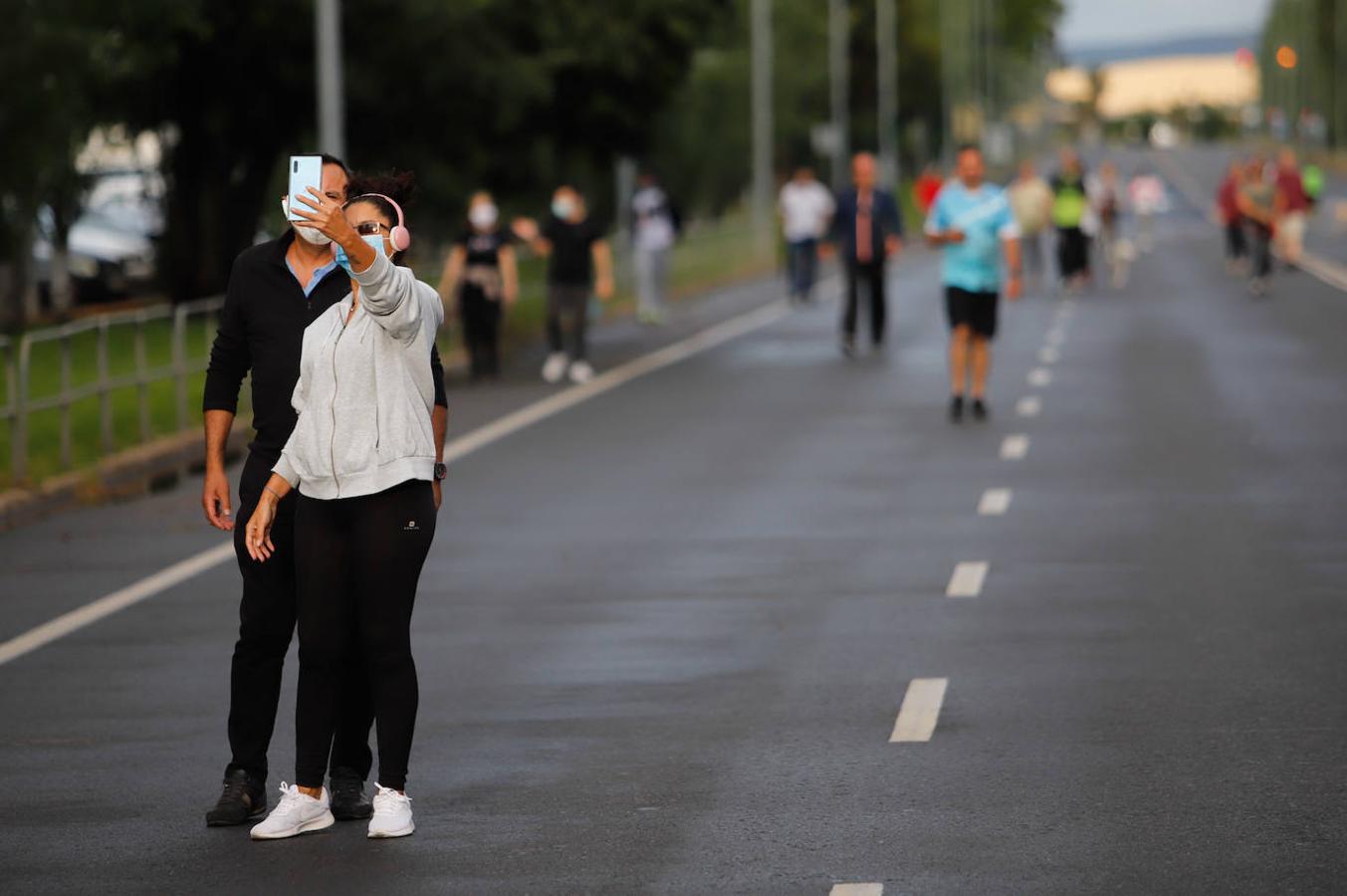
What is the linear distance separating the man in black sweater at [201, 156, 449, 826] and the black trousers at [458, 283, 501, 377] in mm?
18536

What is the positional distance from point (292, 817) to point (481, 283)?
18940mm

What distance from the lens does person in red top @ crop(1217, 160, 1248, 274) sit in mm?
43219

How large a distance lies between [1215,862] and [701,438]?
1321 cm

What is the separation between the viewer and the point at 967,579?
1298 centimetres

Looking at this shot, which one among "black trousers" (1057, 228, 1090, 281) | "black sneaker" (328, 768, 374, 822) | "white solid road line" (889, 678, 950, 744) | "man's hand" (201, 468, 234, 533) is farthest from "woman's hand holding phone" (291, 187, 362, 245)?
"black trousers" (1057, 228, 1090, 281)

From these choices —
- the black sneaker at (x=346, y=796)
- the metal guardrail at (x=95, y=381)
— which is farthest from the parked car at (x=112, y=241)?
the black sneaker at (x=346, y=796)

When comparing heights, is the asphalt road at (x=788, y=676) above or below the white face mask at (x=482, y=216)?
below

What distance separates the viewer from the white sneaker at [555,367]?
26875 millimetres

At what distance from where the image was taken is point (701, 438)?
20.4 m

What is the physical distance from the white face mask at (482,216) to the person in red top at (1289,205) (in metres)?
17.6

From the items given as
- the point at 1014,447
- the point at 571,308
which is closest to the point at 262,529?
the point at 1014,447

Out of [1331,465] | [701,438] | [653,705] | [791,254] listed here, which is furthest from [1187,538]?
[791,254]

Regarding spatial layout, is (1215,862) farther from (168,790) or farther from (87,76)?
(87,76)

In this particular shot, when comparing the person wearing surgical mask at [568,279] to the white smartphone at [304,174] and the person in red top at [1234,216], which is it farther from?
the white smartphone at [304,174]
